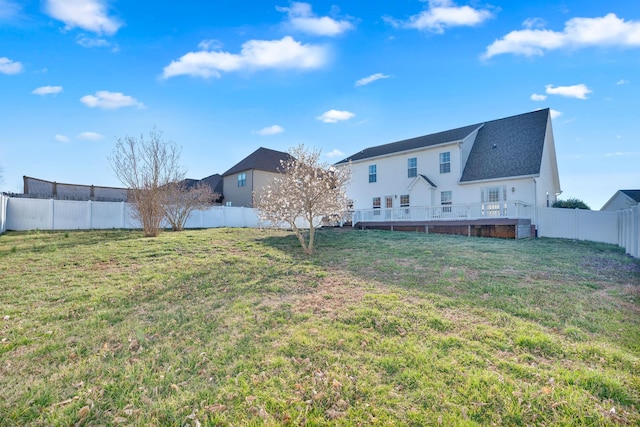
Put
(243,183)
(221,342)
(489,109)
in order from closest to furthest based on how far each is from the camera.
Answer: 1. (221,342)
2. (489,109)
3. (243,183)

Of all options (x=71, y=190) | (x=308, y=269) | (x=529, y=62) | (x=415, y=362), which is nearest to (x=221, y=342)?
(x=415, y=362)

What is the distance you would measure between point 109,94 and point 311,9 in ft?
27.3

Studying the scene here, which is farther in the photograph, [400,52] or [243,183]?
[243,183]

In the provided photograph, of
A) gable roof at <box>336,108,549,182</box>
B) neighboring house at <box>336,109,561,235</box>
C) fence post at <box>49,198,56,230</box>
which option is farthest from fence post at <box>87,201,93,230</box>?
gable roof at <box>336,108,549,182</box>

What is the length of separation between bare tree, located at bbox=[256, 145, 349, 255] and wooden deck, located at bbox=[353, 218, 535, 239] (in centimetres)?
836

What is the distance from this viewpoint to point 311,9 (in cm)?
1030

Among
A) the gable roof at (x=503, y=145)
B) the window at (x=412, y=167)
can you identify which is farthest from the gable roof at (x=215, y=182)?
the window at (x=412, y=167)

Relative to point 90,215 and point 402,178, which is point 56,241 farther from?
point 402,178

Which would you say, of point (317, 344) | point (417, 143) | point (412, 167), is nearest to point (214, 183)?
point (412, 167)

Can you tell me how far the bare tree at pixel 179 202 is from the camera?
15.5 m

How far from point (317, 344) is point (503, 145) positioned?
1932 centimetres

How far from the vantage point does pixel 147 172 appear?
14.2 meters

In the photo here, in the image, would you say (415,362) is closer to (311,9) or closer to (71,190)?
(311,9)

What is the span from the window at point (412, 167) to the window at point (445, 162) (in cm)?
163
